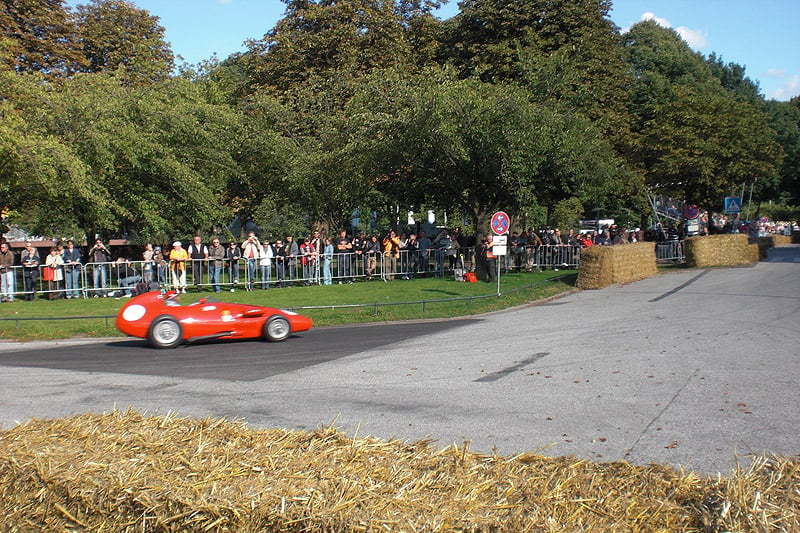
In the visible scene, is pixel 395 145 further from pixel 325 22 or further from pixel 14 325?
pixel 325 22

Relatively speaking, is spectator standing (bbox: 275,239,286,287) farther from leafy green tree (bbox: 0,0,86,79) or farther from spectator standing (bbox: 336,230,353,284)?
leafy green tree (bbox: 0,0,86,79)

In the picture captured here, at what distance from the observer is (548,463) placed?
405cm

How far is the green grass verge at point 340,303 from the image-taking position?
17.5 metres

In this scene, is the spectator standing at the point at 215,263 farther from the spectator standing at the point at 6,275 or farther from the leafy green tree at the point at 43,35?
the leafy green tree at the point at 43,35

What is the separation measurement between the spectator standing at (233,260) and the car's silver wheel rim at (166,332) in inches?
392

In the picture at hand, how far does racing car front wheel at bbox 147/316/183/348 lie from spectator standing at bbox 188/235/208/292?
990 cm

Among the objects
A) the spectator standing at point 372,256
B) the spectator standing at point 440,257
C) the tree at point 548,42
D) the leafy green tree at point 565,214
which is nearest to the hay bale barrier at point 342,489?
the spectator standing at point 372,256

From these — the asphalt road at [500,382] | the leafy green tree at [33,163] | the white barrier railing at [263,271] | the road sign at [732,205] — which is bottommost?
the asphalt road at [500,382]

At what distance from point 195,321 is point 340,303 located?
6792mm

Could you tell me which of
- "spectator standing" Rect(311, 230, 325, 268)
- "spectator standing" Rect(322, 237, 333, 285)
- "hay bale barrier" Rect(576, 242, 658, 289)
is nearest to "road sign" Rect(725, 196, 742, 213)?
"hay bale barrier" Rect(576, 242, 658, 289)

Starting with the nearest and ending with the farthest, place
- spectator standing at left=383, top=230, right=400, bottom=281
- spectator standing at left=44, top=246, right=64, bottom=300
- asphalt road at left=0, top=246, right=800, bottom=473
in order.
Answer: asphalt road at left=0, top=246, right=800, bottom=473
spectator standing at left=44, top=246, right=64, bottom=300
spectator standing at left=383, top=230, right=400, bottom=281

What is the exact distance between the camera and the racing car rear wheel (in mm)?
15312

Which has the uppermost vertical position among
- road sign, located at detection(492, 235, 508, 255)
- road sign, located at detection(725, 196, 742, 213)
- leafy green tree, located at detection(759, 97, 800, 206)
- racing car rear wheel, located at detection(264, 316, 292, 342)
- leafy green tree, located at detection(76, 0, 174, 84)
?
leafy green tree, located at detection(76, 0, 174, 84)

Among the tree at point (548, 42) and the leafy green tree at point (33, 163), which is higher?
the tree at point (548, 42)
